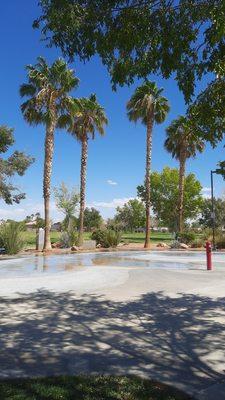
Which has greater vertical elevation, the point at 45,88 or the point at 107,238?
the point at 45,88

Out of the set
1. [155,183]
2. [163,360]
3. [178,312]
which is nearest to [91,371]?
[163,360]

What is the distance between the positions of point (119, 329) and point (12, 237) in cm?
1913

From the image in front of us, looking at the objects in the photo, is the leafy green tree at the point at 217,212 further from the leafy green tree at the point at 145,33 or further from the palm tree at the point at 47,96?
the leafy green tree at the point at 145,33

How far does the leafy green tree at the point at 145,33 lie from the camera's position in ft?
19.0

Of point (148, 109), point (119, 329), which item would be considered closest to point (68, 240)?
point (148, 109)

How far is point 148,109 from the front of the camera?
36.8m

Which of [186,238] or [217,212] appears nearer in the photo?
[186,238]

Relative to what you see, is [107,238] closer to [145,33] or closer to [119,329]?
[119,329]

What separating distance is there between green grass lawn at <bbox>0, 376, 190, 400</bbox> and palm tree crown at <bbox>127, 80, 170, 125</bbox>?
3266 cm

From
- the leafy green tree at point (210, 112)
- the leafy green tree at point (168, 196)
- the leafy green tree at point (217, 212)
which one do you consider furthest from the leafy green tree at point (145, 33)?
the leafy green tree at point (217, 212)

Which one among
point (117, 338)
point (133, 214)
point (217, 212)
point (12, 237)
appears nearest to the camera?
point (117, 338)

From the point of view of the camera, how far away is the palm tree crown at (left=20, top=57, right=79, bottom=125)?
30.8m

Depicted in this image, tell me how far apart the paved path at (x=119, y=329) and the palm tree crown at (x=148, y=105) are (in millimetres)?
24302

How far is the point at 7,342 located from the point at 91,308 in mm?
3132
